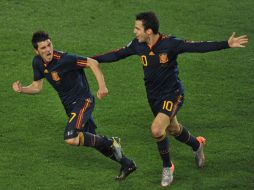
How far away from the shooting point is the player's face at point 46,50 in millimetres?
11961

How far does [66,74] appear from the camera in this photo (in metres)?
12.2

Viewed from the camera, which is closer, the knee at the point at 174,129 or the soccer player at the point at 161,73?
the soccer player at the point at 161,73

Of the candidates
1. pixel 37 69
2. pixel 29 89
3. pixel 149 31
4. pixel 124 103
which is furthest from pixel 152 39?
pixel 124 103

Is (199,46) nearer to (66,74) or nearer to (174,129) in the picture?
(174,129)

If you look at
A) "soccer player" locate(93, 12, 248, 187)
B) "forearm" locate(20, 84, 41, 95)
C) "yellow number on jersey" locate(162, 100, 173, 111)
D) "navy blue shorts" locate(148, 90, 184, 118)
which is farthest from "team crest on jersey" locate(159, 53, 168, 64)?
"forearm" locate(20, 84, 41, 95)

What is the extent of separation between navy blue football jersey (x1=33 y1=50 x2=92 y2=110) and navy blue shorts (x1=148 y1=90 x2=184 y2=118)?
3.67ft

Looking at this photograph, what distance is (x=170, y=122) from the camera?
12344 millimetres

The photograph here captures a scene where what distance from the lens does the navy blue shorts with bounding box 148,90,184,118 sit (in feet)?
39.2

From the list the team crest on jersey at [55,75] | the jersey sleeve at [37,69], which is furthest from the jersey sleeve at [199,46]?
the jersey sleeve at [37,69]

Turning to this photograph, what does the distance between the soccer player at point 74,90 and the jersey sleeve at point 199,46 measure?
1.26 meters

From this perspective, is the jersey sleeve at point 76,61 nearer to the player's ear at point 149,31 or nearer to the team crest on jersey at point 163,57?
the player's ear at point 149,31

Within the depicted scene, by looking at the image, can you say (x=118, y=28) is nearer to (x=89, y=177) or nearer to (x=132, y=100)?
(x=132, y=100)

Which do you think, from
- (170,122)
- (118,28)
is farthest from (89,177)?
(118,28)

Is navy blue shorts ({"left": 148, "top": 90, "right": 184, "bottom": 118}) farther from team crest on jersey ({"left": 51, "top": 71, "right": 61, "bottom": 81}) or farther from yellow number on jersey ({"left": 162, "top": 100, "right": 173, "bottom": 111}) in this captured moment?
team crest on jersey ({"left": 51, "top": 71, "right": 61, "bottom": 81})
